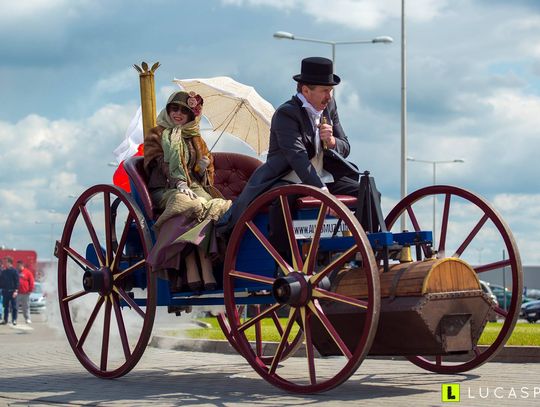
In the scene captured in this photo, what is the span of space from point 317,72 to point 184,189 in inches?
66.1

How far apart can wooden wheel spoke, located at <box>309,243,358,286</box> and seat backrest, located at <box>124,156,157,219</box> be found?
2.25 m

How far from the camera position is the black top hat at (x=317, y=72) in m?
9.43

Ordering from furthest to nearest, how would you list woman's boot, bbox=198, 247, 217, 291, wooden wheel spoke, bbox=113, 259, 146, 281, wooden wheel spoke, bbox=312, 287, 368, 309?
wooden wheel spoke, bbox=113, 259, 146, 281 < woman's boot, bbox=198, 247, 217, 291 < wooden wheel spoke, bbox=312, 287, 368, 309

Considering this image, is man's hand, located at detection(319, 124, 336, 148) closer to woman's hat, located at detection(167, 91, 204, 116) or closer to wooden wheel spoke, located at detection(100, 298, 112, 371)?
woman's hat, located at detection(167, 91, 204, 116)

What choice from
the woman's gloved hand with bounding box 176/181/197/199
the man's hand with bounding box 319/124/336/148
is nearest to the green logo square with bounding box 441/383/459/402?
the man's hand with bounding box 319/124/336/148

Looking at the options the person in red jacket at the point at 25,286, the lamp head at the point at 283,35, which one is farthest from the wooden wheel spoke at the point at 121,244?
the lamp head at the point at 283,35

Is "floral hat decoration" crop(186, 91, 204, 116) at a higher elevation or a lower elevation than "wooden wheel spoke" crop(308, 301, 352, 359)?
higher

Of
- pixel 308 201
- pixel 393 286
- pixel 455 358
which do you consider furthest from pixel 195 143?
pixel 455 358

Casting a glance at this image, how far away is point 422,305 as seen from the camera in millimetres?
8398

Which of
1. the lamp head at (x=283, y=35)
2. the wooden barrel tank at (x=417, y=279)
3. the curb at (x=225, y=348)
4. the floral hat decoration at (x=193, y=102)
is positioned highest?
the lamp head at (x=283, y=35)

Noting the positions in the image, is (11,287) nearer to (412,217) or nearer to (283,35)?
(283,35)

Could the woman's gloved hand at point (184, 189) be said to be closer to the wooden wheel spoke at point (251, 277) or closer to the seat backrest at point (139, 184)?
the seat backrest at point (139, 184)

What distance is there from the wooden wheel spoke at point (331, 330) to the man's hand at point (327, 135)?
4.99ft

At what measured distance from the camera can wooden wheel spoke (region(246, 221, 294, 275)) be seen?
29.1ft
